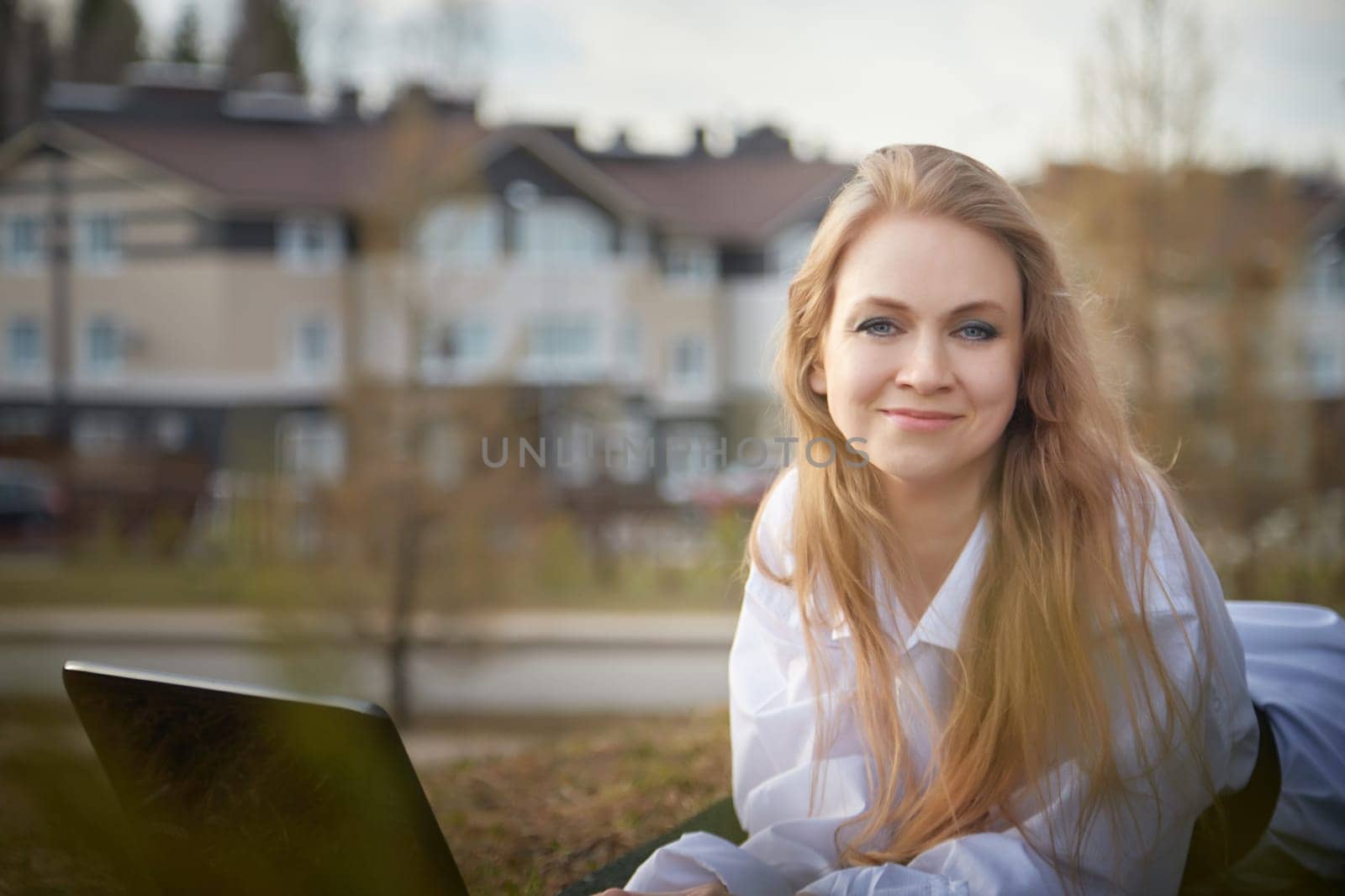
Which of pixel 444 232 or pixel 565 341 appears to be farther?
pixel 565 341

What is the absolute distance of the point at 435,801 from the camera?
233 cm

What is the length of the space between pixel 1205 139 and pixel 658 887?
9.11 metres

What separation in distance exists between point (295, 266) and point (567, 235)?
16.0 feet

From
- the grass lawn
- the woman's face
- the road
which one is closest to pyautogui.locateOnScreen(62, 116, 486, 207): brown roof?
the grass lawn

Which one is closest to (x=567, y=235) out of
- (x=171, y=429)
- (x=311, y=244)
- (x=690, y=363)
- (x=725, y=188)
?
(x=725, y=188)

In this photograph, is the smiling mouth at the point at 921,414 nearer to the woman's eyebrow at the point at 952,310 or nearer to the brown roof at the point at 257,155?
the woman's eyebrow at the point at 952,310

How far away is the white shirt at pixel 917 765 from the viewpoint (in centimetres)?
138

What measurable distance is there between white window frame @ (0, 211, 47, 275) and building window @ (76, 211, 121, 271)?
763 millimetres

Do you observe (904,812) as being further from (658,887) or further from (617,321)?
(617,321)

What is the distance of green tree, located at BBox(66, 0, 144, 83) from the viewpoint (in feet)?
75.9

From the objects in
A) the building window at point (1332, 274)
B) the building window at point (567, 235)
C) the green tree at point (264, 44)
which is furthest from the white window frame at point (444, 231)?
the building window at point (1332, 274)

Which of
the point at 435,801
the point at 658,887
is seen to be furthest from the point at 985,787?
the point at 435,801

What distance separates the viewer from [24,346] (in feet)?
75.6

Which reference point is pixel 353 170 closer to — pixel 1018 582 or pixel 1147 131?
pixel 1147 131
